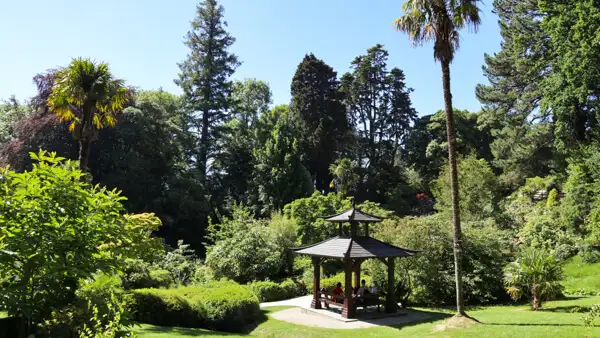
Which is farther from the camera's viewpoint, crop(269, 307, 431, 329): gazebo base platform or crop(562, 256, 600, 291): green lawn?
crop(562, 256, 600, 291): green lawn

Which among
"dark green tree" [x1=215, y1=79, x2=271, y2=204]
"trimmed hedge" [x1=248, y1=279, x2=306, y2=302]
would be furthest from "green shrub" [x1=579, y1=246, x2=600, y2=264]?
"dark green tree" [x1=215, y1=79, x2=271, y2=204]

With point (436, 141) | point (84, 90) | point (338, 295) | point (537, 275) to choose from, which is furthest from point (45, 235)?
point (436, 141)

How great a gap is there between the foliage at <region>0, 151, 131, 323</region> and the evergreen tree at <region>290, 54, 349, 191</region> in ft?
124

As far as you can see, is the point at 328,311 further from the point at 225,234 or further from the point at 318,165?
the point at 318,165

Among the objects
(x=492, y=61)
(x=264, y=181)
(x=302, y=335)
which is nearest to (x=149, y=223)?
(x=302, y=335)

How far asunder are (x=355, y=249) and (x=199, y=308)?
235 inches

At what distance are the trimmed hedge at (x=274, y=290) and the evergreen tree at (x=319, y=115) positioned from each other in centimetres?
2295

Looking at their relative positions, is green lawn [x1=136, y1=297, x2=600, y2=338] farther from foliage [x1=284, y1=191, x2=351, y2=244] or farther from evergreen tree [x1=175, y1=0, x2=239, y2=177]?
evergreen tree [x1=175, y1=0, x2=239, y2=177]

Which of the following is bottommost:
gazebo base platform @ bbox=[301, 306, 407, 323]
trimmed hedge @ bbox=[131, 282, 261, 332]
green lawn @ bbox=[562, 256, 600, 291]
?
gazebo base platform @ bbox=[301, 306, 407, 323]

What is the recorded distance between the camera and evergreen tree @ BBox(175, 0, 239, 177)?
4472 centimetres

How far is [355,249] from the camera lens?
16125 millimetres

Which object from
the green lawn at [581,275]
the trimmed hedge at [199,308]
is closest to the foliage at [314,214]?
the trimmed hedge at [199,308]

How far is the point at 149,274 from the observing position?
17.5 m

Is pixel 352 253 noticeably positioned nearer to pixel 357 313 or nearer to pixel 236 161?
pixel 357 313
